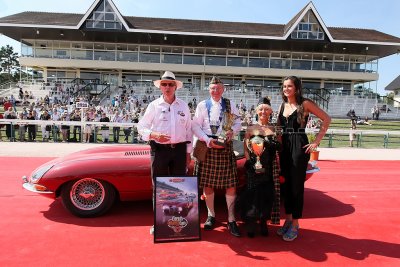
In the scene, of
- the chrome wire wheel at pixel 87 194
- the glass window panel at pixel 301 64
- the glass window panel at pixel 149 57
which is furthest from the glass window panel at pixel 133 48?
the chrome wire wheel at pixel 87 194

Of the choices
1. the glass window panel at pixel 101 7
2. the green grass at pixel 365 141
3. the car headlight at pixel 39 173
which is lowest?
the green grass at pixel 365 141

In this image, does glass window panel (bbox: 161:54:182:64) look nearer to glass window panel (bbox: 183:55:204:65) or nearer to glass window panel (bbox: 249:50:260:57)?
glass window panel (bbox: 183:55:204:65)

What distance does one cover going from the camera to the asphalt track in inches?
132

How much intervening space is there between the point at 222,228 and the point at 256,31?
3323 cm

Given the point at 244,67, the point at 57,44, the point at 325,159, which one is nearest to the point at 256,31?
the point at 244,67

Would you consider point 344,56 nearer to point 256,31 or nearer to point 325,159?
point 256,31

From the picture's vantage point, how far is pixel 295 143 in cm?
379

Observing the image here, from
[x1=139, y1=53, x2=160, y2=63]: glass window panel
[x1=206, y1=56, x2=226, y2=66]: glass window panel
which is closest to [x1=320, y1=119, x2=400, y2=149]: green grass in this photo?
[x1=206, y1=56, x2=226, y2=66]: glass window panel

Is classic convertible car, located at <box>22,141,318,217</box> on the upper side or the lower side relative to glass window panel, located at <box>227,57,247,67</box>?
lower

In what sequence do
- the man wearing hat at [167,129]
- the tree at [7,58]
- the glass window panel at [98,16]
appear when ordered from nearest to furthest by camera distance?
1. the man wearing hat at [167,129]
2. the glass window panel at [98,16]
3. the tree at [7,58]

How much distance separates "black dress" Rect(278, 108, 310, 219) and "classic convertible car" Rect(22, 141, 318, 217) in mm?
1328

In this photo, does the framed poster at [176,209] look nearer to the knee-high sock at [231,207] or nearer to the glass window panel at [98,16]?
the knee-high sock at [231,207]

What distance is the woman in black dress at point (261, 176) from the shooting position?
3836 millimetres

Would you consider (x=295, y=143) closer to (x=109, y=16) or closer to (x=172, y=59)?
(x=172, y=59)
